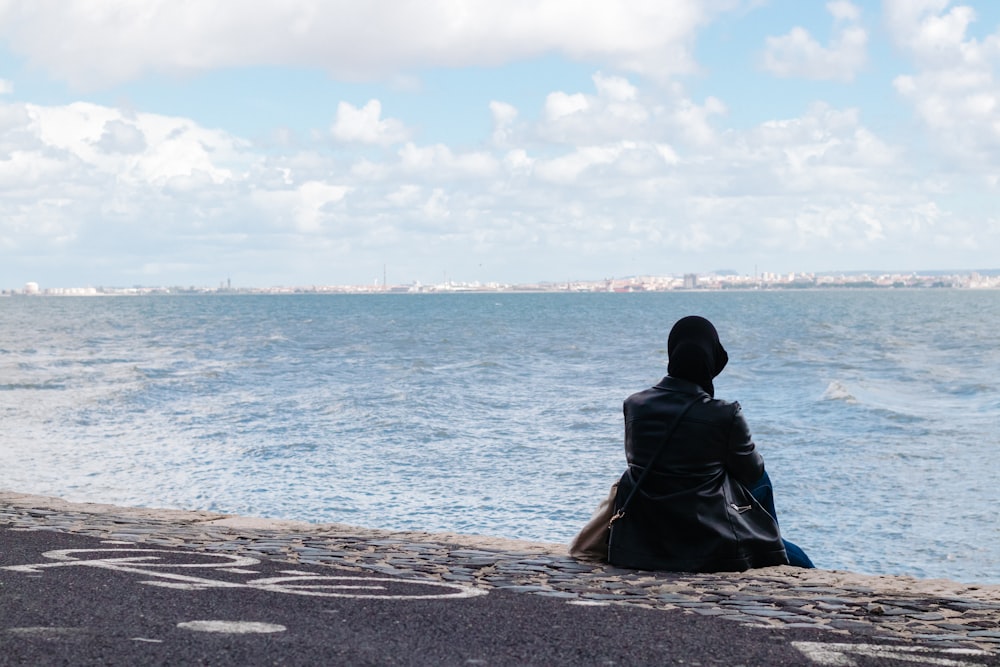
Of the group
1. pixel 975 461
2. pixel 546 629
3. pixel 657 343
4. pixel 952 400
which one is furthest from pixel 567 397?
pixel 657 343

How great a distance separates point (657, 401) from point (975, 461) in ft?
44.4

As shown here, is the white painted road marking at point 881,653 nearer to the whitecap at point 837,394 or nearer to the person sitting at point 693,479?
the person sitting at point 693,479

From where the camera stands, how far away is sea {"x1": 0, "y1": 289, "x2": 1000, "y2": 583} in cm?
1490

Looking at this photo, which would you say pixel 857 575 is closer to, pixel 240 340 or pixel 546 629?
pixel 546 629

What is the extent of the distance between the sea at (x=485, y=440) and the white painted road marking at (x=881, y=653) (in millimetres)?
6927

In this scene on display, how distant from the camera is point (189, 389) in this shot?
3284cm

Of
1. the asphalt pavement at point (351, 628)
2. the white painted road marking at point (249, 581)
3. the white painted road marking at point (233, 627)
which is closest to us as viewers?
the asphalt pavement at point (351, 628)

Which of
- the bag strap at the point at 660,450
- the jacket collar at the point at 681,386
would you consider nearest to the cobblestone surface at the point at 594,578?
the bag strap at the point at 660,450

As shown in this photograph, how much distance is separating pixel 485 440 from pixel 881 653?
16405 mm

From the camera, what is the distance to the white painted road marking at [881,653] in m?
5.55

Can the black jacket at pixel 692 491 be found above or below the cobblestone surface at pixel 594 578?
above

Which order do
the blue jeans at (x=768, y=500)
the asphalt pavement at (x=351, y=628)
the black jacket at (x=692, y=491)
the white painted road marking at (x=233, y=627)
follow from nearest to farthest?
1. the asphalt pavement at (x=351, y=628)
2. the white painted road marking at (x=233, y=627)
3. the black jacket at (x=692, y=491)
4. the blue jeans at (x=768, y=500)

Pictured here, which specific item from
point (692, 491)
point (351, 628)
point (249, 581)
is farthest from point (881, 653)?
point (249, 581)

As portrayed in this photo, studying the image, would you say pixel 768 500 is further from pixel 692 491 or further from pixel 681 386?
pixel 681 386
